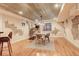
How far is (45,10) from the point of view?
2266mm

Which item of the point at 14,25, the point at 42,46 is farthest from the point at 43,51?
the point at 14,25

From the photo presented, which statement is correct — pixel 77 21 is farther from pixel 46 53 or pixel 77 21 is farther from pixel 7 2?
pixel 7 2

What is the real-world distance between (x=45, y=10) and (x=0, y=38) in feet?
2.94

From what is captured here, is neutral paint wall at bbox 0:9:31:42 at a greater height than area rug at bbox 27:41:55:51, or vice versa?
neutral paint wall at bbox 0:9:31:42

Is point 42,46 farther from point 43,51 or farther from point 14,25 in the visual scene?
point 14,25

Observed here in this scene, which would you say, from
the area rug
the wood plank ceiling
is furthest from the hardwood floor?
the wood plank ceiling

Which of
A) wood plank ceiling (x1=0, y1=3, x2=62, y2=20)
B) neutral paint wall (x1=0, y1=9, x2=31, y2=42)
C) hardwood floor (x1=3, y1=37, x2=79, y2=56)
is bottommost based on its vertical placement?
hardwood floor (x1=3, y1=37, x2=79, y2=56)

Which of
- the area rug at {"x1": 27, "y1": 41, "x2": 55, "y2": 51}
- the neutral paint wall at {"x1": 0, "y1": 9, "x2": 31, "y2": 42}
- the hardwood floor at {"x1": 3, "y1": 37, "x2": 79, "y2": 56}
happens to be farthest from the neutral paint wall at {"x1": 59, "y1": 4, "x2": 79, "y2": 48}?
the neutral paint wall at {"x1": 0, "y1": 9, "x2": 31, "y2": 42}

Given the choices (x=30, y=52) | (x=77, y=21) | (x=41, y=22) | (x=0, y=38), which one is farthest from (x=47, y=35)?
(x=0, y=38)

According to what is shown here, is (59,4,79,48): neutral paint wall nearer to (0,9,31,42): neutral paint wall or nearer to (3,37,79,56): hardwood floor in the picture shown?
(3,37,79,56): hardwood floor

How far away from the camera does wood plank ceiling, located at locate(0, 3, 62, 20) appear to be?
2.25 m

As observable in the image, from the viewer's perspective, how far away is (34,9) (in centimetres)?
227

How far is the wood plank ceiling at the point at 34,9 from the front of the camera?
225 centimetres

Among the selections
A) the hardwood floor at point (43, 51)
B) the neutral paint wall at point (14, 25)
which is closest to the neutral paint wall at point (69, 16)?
the hardwood floor at point (43, 51)
